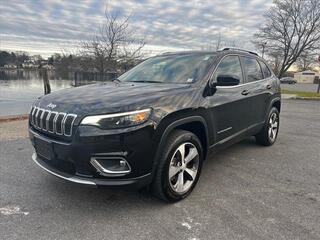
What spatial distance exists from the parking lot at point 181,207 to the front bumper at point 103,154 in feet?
1.44

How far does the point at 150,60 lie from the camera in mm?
4730

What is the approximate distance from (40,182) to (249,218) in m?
2.65

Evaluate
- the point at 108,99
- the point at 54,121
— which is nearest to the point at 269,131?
the point at 108,99

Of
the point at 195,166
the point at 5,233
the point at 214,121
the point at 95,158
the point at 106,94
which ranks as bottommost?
the point at 5,233

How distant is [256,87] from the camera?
4809 millimetres

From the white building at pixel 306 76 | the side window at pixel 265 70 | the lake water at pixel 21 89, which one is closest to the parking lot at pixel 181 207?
the side window at pixel 265 70

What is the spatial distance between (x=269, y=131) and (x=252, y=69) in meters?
1.35

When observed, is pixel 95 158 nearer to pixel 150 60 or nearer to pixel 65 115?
pixel 65 115

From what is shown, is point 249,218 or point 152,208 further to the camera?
point 152,208

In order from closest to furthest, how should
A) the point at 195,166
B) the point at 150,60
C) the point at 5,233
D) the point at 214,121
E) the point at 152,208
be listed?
the point at 5,233, the point at 152,208, the point at 195,166, the point at 214,121, the point at 150,60

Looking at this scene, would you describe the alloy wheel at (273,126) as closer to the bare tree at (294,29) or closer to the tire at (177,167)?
the tire at (177,167)

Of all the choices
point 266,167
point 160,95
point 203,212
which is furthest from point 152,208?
point 266,167

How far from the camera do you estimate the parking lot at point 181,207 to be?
8.77ft

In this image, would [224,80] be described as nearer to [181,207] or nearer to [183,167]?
[183,167]
